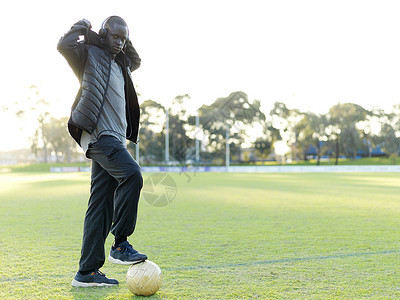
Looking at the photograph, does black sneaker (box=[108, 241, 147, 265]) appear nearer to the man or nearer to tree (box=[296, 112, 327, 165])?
the man

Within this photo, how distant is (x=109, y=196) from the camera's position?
3637 millimetres

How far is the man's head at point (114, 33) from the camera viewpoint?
347 cm

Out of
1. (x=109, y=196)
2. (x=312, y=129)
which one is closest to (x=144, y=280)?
(x=109, y=196)

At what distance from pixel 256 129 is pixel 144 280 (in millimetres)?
70655

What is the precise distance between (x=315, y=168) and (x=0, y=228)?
45.0 meters

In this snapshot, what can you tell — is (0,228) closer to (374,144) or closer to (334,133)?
(334,133)

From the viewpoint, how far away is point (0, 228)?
754 centimetres

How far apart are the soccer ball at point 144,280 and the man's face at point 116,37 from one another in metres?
1.66

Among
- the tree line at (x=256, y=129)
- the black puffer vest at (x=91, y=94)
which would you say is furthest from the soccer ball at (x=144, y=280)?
the tree line at (x=256, y=129)

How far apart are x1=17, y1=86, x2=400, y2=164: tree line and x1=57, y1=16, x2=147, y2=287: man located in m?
65.4

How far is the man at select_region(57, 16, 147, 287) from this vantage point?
334cm

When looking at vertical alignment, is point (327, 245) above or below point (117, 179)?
below

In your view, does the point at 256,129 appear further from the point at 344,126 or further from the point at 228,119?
the point at 344,126

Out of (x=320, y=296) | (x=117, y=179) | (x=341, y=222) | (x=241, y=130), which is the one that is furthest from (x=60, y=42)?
(x=241, y=130)
